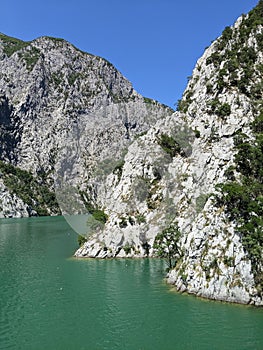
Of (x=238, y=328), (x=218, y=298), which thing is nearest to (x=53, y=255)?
(x=218, y=298)

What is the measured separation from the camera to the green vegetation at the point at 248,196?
3947 cm

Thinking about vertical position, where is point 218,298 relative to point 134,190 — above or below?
below

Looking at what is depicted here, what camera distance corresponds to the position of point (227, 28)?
9488 centimetres

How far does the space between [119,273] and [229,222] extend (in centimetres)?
2304

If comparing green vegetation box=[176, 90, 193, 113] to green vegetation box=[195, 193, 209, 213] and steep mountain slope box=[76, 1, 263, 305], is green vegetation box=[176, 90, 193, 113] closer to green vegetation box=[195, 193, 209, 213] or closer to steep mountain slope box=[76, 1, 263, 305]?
steep mountain slope box=[76, 1, 263, 305]

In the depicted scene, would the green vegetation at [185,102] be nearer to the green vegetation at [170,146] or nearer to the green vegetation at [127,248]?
the green vegetation at [170,146]

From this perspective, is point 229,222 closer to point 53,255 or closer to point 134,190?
point 134,190

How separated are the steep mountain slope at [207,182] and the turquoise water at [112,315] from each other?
373 cm

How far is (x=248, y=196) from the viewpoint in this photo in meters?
43.5

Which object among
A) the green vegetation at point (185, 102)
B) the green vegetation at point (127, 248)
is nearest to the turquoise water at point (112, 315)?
the green vegetation at point (127, 248)

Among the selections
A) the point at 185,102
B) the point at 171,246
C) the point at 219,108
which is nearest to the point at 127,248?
the point at 171,246

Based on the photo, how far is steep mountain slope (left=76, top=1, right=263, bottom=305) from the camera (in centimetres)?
4112

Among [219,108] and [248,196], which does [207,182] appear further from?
[219,108]

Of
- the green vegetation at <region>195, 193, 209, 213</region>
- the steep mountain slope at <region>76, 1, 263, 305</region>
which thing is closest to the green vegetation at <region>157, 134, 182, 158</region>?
the steep mountain slope at <region>76, 1, 263, 305</region>
